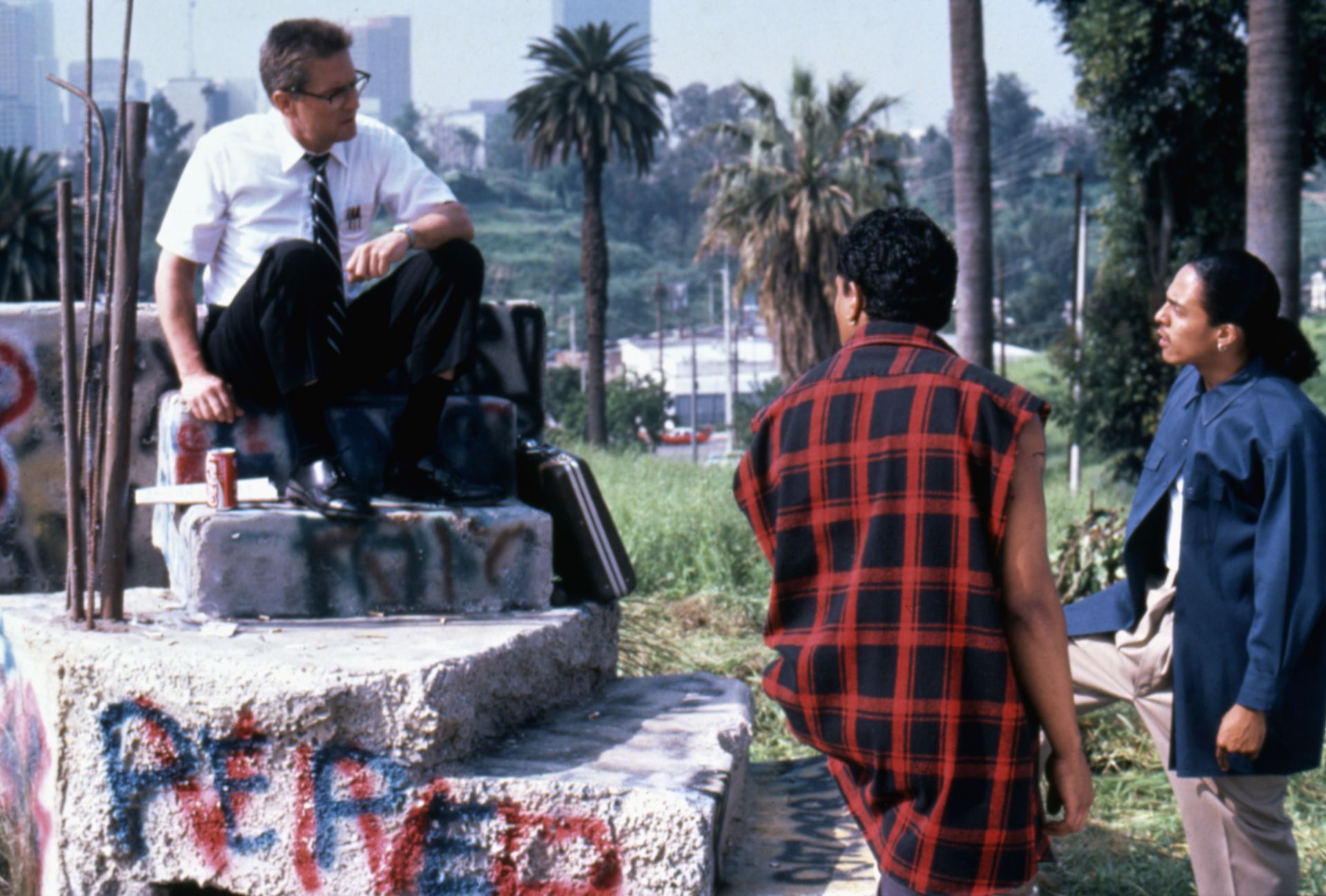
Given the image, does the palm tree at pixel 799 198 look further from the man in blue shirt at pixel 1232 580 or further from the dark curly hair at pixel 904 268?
the dark curly hair at pixel 904 268

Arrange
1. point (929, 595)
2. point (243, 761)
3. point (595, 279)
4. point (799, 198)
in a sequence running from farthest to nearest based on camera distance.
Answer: point (595, 279), point (799, 198), point (243, 761), point (929, 595)

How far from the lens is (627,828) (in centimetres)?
325

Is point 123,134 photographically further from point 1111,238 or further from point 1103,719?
point 1111,238

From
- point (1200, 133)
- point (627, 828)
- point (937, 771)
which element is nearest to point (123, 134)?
point (627, 828)

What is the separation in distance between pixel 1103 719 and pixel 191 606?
3.44 metres

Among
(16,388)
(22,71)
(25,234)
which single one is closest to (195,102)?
(22,71)

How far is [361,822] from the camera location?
3.34m

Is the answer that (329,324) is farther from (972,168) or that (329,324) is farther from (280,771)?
(972,168)

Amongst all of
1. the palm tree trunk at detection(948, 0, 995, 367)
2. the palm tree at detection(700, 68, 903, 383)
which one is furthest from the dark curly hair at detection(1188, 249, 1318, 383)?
the palm tree at detection(700, 68, 903, 383)

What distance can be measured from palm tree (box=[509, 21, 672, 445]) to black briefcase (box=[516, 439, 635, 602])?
3268 centimetres

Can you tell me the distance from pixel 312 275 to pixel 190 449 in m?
0.71

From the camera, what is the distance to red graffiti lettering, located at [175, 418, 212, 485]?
4168mm

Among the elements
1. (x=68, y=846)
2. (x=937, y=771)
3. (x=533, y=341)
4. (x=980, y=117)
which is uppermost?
(x=980, y=117)

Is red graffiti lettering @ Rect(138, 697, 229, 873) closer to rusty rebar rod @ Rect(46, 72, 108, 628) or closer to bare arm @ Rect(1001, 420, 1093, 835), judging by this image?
rusty rebar rod @ Rect(46, 72, 108, 628)
